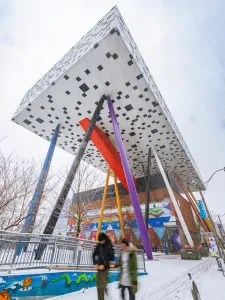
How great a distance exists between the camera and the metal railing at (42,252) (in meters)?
4.21

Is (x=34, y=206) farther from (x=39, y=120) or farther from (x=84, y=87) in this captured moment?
(x=39, y=120)

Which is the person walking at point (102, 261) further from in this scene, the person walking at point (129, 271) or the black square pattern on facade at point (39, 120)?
the black square pattern on facade at point (39, 120)

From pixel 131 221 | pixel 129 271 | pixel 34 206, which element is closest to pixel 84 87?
pixel 34 206

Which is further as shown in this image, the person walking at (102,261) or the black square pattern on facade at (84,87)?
the black square pattern on facade at (84,87)

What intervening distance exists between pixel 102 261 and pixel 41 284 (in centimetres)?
199

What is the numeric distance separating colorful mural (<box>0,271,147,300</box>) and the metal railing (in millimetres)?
386

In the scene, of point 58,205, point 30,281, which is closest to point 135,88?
point 58,205

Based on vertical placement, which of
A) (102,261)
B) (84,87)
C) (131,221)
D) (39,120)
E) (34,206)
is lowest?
(102,261)

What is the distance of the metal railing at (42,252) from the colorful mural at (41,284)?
1.27 ft

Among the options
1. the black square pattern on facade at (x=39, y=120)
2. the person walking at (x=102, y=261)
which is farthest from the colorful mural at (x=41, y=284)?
the black square pattern on facade at (x=39, y=120)

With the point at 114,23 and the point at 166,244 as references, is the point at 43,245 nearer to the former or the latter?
the point at 114,23

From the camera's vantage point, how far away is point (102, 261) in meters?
3.57

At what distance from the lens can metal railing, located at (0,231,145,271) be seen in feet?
13.8

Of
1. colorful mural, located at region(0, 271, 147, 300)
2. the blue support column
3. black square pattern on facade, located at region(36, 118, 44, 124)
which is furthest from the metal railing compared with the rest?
black square pattern on facade, located at region(36, 118, 44, 124)
